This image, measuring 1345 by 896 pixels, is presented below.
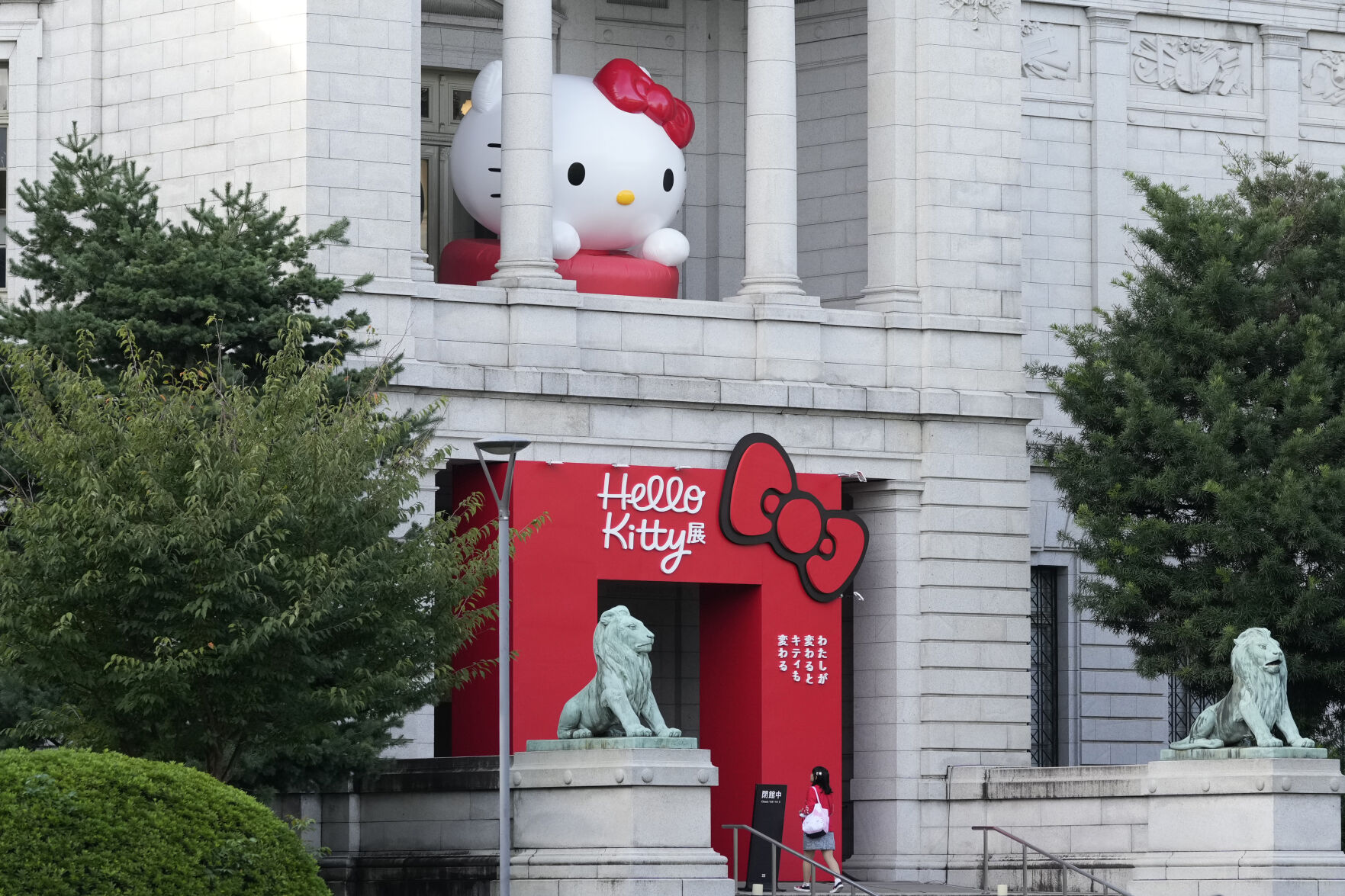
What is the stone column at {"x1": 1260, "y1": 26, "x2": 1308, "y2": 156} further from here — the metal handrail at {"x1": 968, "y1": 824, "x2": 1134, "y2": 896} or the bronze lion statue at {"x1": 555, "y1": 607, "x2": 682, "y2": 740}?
the bronze lion statue at {"x1": 555, "y1": 607, "x2": 682, "y2": 740}

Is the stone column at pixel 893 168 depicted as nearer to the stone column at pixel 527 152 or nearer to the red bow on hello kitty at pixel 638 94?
the red bow on hello kitty at pixel 638 94

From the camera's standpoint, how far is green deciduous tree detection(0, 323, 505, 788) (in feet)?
81.7

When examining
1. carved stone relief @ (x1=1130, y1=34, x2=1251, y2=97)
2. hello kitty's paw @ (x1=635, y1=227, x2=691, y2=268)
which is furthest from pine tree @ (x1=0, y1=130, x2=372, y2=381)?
carved stone relief @ (x1=1130, y1=34, x2=1251, y2=97)

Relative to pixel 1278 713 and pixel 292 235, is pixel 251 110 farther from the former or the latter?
pixel 1278 713

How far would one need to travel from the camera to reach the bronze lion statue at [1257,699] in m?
29.1

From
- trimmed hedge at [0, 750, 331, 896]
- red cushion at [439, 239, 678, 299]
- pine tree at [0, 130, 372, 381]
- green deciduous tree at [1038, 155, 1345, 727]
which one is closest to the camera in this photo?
trimmed hedge at [0, 750, 331, 896]

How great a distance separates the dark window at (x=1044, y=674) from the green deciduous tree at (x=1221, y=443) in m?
3.75

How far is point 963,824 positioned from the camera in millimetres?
34812

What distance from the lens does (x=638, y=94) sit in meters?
35.4

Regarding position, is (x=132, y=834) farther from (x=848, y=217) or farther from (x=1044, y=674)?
(x=1044, y=674)

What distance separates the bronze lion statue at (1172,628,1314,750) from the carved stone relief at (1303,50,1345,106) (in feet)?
46.6

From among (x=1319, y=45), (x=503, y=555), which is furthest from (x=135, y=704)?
(x=1319, y=45)

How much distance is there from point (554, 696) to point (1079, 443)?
24.6 ft

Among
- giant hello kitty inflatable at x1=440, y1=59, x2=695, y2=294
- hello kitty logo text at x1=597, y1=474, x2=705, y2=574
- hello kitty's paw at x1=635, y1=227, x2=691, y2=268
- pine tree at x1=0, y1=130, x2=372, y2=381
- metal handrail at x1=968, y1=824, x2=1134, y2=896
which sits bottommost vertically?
metal handrail at x1=968, y1=824, x2=1134, y2=896
